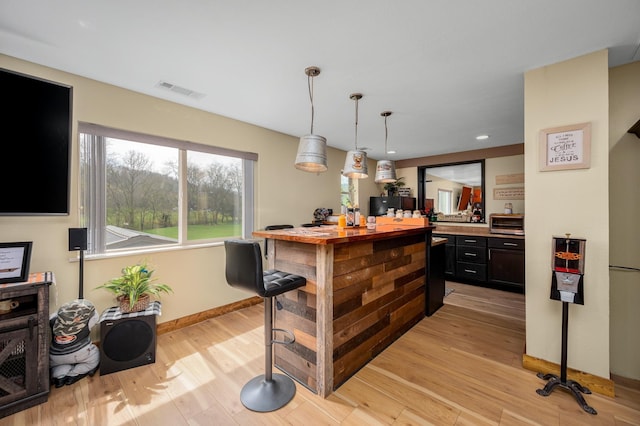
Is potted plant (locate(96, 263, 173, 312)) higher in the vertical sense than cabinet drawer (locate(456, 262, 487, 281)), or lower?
higher

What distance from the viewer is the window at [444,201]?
5779 mm

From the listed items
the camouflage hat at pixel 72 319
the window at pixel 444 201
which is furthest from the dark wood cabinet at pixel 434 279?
the camouflage hat at pixel 72 319

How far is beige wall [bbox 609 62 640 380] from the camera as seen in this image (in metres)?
2.12

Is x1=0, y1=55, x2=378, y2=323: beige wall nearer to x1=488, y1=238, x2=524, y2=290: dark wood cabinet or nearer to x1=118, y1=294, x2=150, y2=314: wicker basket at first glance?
x1=118, y1=294, x2=150, y2=314: wicker basket

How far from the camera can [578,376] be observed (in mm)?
2055

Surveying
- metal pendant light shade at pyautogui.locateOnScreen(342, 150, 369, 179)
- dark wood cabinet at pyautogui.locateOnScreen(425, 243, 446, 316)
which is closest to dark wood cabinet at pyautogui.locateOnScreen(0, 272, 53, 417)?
metal pendant light shade at pyautogui.locateOnScreen(342, 150, 369, 179)

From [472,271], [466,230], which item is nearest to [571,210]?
[472,271]

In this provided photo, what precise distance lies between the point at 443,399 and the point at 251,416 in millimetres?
1321

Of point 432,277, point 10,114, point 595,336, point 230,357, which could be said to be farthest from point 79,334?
point 595,336

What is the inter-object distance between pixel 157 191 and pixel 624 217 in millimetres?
4376

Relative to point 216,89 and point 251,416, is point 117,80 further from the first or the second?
point 251,416

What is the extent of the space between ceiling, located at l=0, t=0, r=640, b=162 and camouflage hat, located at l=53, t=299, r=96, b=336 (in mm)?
1963

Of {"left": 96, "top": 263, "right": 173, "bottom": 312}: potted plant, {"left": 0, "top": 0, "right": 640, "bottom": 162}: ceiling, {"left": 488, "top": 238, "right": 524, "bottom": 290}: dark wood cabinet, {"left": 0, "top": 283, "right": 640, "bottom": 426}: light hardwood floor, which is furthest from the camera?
{"left": 488, "top": 238, "right": 524, "bottom": 290}: dark wood cabinet

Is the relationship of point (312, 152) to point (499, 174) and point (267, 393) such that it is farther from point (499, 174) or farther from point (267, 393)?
point (499, 174)
